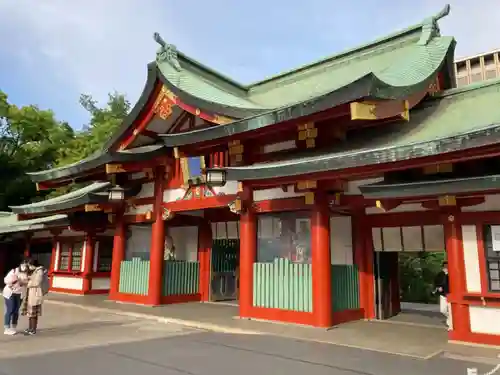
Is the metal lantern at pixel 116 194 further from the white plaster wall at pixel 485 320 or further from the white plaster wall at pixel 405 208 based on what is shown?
the white plaster wall at pixel 485 320

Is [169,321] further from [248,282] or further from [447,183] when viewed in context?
[447,183]

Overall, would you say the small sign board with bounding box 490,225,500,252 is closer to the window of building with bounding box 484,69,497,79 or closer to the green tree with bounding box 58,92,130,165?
the green tree with bounding box 58,92,130,165

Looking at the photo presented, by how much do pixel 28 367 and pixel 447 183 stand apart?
23.9 ft

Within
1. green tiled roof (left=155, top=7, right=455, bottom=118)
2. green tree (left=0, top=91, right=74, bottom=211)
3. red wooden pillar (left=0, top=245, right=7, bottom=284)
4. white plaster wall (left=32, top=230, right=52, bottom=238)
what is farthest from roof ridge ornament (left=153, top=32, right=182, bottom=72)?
green tree (left=0, top=91, right=74, bottom=211)

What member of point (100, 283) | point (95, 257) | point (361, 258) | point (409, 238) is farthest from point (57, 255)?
point (409, 238)

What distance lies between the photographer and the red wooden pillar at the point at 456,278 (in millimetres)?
7902

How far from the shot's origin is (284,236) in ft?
35.2

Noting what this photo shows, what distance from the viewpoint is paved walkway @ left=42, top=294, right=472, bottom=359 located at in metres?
7.85

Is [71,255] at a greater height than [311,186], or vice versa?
[311,186]

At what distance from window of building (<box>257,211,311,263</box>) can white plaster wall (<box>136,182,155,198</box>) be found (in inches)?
188

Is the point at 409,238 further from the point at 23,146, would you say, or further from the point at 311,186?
the point at 23,146

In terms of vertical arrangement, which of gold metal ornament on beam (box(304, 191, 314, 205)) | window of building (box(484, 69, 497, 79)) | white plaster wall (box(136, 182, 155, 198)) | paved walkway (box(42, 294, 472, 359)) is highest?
window of building (box(484, 69, 497, 79))

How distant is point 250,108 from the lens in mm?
10664

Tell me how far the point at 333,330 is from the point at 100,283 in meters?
12.2
